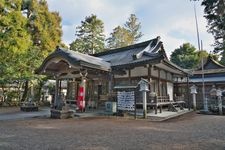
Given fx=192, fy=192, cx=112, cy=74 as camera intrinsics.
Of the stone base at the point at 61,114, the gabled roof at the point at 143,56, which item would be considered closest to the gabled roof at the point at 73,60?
the gabled roof at the point at 143,56

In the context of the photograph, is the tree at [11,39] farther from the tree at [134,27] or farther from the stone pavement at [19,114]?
the tree at [134,27]

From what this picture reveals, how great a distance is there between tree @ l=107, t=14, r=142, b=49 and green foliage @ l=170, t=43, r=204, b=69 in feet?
28.5

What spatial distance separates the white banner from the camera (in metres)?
10.6

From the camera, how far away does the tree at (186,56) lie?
36491 millimetres

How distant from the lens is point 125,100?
10875 millimetres

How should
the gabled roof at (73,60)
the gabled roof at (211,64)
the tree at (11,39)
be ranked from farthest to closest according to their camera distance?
the gabled roof at (211,64)
the tree at (11,39)
the gabled roof at (73,60)

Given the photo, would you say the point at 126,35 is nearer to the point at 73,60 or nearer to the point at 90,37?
the point at 90,37

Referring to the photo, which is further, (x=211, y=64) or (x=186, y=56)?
A: (x=186, y=56)

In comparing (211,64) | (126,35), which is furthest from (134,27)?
(211,64)

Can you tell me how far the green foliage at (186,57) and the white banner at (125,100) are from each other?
2872cm

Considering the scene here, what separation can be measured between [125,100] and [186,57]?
2985cm

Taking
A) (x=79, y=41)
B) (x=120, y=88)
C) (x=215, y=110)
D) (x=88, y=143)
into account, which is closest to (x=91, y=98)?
(x=120, y=88)

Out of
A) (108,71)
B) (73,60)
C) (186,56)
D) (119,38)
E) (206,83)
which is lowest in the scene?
(206,83)

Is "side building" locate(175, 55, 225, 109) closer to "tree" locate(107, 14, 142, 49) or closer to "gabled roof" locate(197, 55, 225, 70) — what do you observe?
"gabled roof" locate(197, 55, 225, 70)
